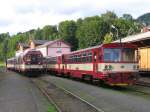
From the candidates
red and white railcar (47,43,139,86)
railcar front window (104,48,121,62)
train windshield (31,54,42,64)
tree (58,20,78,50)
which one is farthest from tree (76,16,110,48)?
railcar front window (104,48,121,62)

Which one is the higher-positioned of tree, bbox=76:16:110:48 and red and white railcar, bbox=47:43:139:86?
tree, bbox=76:16:110:48

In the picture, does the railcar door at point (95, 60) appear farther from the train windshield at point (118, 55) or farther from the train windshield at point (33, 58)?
the train windshield at point (33, 58)

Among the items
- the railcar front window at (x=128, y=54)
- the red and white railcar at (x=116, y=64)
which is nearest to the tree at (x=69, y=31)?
the red and white railcar at (x=116, y=64)

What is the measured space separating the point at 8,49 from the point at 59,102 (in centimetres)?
18330

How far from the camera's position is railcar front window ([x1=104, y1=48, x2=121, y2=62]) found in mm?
24250

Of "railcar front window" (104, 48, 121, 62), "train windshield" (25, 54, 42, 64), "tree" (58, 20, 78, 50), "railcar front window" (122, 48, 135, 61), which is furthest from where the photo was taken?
"tree" (58, 20, 78, 50)

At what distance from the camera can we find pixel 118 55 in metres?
24.4

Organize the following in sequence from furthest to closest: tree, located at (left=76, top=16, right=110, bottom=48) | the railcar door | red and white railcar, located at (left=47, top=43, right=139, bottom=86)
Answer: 1. tree, located at (left=76, top=16, right=110, bottom=48)
2. the railcar door
3. red and white railcar, located at (left=47, top=43, right=139, bottom=86)

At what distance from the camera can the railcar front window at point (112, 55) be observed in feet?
79.6

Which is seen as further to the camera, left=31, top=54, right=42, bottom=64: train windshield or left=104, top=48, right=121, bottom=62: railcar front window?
left=31, top=54, right=42, bottom=64: train windshield

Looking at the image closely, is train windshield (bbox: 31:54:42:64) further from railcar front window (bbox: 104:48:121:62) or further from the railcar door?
railcar front window (bbox: 104:48:121:62)

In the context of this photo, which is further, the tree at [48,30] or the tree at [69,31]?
the tree at [48,30]

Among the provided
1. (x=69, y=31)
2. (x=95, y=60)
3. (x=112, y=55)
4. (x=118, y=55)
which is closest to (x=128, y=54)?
(x=118, y=55)

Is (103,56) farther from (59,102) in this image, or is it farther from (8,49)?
(8,49)
